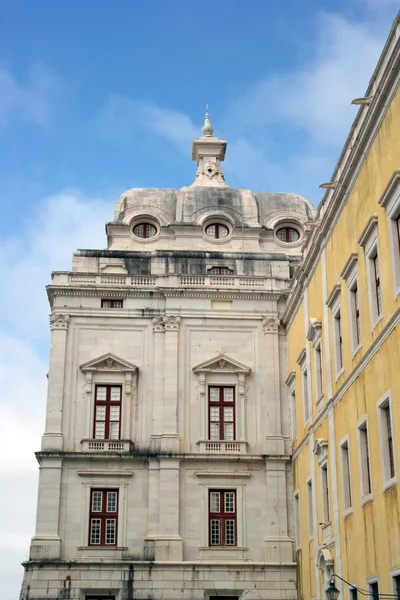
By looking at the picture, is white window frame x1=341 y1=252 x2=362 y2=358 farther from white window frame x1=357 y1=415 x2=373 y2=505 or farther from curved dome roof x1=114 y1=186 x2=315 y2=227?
curved dome roof x1=114 y1=186 x2=315 y2=227

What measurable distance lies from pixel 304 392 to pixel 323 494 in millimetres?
5095

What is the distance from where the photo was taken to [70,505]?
33844 millimetres

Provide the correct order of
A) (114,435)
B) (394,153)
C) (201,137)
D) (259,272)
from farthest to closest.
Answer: (201,137), (259,272), (114,435), (394,153)

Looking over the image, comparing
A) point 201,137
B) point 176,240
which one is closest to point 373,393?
point 176,240

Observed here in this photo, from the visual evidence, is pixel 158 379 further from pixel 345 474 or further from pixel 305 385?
pixel 345 474

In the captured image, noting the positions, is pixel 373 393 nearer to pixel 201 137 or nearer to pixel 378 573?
pixel 378 573

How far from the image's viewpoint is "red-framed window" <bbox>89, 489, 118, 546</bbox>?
33.5 meters

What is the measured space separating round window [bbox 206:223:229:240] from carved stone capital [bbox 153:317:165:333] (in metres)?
6.90

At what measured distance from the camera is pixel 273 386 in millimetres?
36125

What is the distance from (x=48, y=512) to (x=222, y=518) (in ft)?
21.8

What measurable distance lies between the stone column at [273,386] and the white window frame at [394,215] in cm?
1570

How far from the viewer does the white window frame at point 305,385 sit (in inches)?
1234

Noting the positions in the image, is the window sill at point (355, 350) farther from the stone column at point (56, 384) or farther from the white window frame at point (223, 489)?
the stone column at point (56, 384)

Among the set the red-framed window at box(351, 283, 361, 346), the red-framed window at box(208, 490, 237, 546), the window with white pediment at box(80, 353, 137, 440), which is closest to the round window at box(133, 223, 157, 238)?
Answer: the window with white pediment at box(80, 353, 137, 440)
